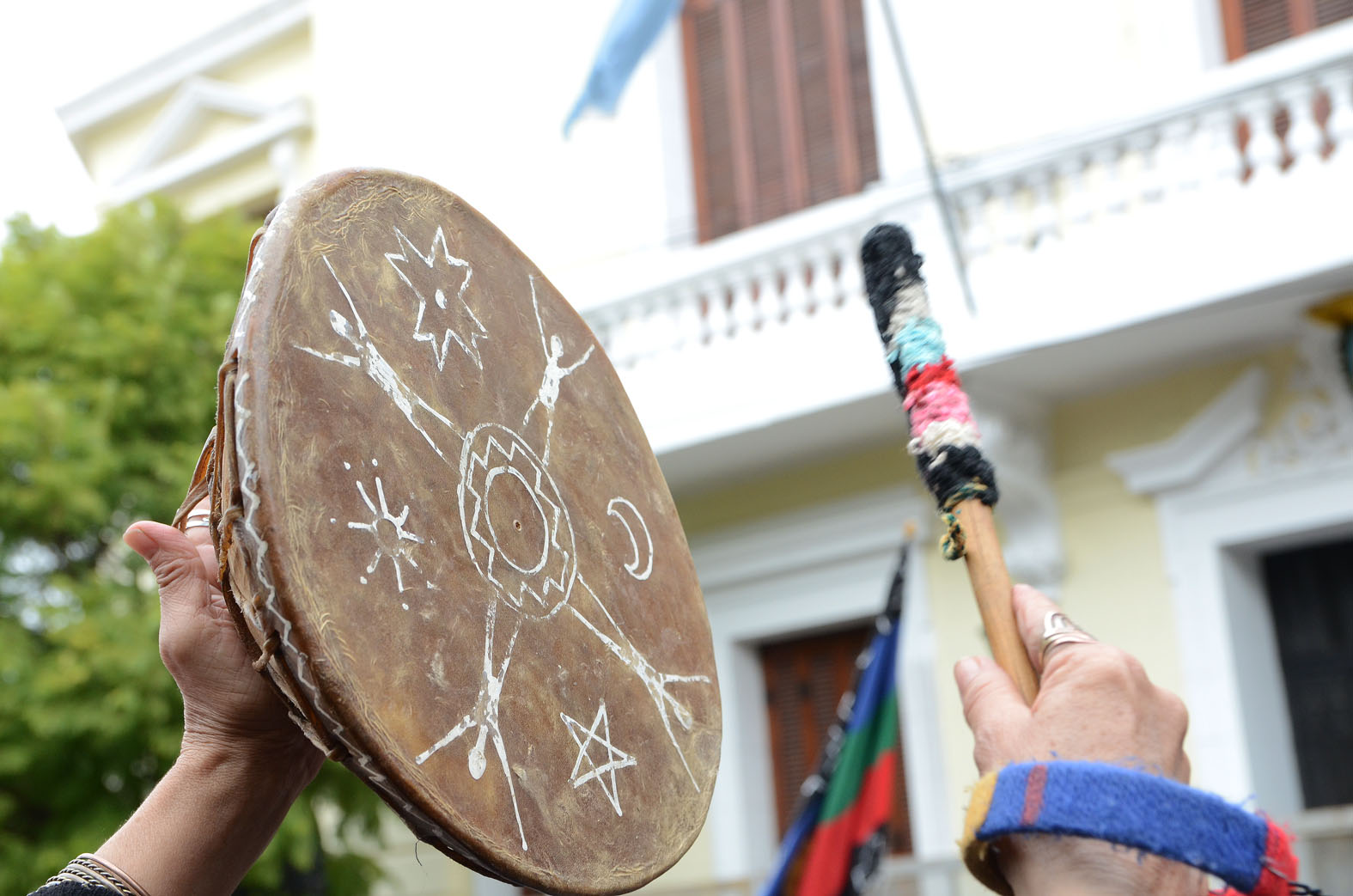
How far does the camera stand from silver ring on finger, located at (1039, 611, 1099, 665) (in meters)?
1.09

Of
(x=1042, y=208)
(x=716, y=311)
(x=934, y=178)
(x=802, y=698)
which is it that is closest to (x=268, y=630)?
(x=934, y=178)

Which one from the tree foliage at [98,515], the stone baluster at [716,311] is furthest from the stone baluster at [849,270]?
the tree foliage at [98,515]

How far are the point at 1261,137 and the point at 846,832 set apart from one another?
10.8 ft

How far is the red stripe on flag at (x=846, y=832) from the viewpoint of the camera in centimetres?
611

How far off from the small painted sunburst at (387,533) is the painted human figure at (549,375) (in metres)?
0.31

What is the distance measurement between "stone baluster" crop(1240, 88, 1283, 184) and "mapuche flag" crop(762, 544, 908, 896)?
7.74 feet

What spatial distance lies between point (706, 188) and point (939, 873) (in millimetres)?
3954

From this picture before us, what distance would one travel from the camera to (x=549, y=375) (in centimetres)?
174

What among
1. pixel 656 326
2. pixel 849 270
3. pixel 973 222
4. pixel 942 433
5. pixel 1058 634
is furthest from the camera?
pixel 656 326

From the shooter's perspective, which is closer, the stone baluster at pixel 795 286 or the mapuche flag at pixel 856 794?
the mapuche flag at pixel 856 794

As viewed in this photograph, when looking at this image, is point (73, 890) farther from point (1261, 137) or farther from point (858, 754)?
point (1261, 137)

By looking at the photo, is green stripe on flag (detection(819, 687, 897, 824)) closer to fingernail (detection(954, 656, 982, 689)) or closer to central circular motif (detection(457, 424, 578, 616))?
central circular motif (detection(457, 424, 578, 616))

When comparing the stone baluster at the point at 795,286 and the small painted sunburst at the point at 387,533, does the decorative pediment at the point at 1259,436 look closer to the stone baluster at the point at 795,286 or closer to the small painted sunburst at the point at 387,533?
the stone baluster at the point at 795,286

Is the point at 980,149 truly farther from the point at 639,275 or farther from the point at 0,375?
the point at 0,375
